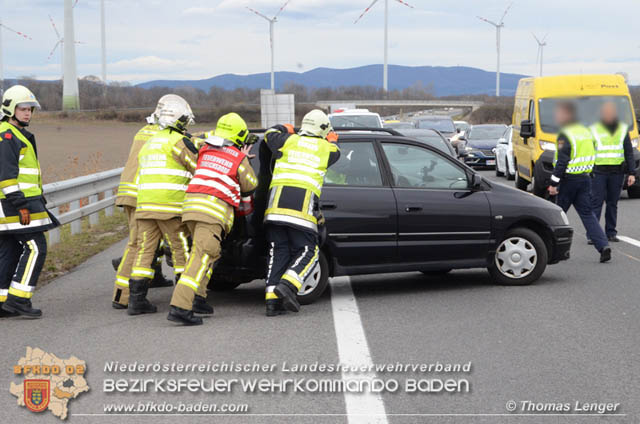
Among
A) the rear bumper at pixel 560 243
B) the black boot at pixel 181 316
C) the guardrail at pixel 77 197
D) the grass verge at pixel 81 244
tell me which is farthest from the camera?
the guardrail at pixel 77 197

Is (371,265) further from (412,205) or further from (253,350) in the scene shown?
(253,350)

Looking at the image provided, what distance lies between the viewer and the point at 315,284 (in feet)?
26.9

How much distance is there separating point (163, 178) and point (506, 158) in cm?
1729

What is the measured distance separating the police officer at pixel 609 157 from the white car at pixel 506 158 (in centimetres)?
1067

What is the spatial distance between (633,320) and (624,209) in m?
9.93

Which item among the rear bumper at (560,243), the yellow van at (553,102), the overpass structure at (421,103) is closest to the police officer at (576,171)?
the rear bumper at (560,243)

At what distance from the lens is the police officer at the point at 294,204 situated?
767 centimetres

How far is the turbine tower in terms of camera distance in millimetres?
49375

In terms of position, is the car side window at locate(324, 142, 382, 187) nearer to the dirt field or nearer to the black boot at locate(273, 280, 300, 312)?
the black boot at locate(273, 280, 300, 312)

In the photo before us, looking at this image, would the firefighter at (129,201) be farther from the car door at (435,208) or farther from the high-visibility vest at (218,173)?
the car door at (435,208)

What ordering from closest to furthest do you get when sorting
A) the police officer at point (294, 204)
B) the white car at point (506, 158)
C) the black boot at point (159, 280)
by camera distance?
the police officer at point (294, 204) < the black boot at point (159, 280) < the white car at point (506, 158)

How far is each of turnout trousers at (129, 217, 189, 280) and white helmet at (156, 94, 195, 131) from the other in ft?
2.71

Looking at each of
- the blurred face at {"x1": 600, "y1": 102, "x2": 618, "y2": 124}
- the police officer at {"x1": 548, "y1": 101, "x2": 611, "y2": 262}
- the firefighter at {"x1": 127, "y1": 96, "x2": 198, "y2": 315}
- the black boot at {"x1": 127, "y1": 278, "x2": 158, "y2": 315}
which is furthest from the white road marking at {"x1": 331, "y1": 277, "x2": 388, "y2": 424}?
the blurred face at {"x1": 600, "y1": 102, "x2": 618, "y2": 124}

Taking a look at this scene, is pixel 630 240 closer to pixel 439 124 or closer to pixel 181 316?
pixel 181 316
